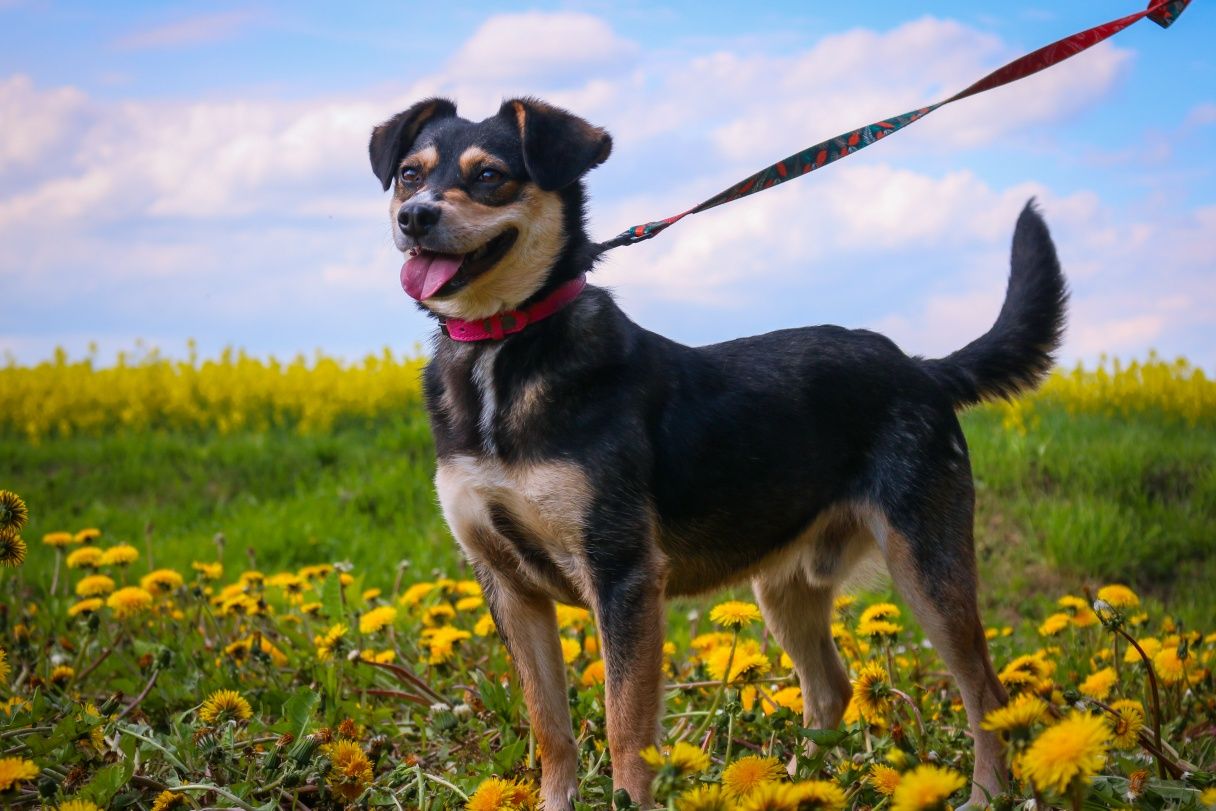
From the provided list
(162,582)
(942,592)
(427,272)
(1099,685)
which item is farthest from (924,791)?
(162,582)

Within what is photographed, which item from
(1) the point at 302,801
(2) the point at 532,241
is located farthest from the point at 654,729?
(2) the point at 532,241

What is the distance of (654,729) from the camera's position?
3525 millimetres

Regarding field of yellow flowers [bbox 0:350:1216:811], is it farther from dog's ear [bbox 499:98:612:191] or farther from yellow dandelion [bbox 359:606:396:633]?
dog's ear [bbox 499:98:612:191]

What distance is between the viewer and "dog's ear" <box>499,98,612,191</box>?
384cm

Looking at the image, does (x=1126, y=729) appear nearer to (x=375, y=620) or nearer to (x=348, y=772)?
(x=348, y=772)

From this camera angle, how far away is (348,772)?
11.3 ft

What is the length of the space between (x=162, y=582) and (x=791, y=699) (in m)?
3.06

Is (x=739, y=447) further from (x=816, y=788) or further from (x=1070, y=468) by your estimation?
(x=1070, y=468)

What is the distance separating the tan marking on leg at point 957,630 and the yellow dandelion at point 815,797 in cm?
194

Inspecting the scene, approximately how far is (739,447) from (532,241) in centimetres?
105

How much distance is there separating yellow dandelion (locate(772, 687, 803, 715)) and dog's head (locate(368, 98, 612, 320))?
1868mm

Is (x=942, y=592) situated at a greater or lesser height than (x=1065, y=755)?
lesser

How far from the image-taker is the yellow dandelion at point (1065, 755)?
212 cm

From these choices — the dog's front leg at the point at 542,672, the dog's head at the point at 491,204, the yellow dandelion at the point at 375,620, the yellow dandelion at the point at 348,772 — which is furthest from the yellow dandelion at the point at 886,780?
the yellow dandelion at the point at 375,620
